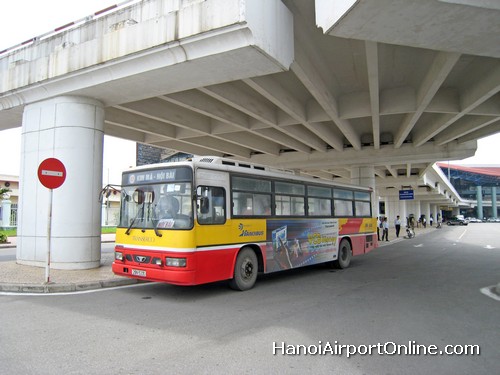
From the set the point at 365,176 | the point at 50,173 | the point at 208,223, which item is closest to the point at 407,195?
the point at 365,176

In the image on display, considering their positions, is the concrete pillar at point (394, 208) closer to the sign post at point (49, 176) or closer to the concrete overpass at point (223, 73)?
the concrete overpass at point (223, 73)

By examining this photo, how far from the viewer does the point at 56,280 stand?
30.6 ft

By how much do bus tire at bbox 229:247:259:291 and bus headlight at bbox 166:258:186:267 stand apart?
1.50 meters

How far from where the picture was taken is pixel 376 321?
6.45 meters

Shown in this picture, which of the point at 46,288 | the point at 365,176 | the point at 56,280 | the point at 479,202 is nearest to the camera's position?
the point at 46,288

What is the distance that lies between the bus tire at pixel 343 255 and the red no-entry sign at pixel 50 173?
889 centimetres

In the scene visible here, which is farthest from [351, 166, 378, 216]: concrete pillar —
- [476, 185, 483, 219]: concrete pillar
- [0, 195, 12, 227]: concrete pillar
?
[476, 185, 483, 219]: concrete pillar

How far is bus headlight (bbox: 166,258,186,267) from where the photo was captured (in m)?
7.78

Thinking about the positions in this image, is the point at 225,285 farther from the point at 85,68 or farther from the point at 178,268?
the point at 85,68

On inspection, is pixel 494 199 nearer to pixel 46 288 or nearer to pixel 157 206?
pixel 157 206

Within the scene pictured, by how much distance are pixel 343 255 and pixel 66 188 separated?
9.13 metres

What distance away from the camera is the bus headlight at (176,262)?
7.78 metres

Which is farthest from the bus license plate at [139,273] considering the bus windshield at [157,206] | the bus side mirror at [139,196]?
the bus side mirror at [139,196]

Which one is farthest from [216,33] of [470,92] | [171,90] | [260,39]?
[470,92]
